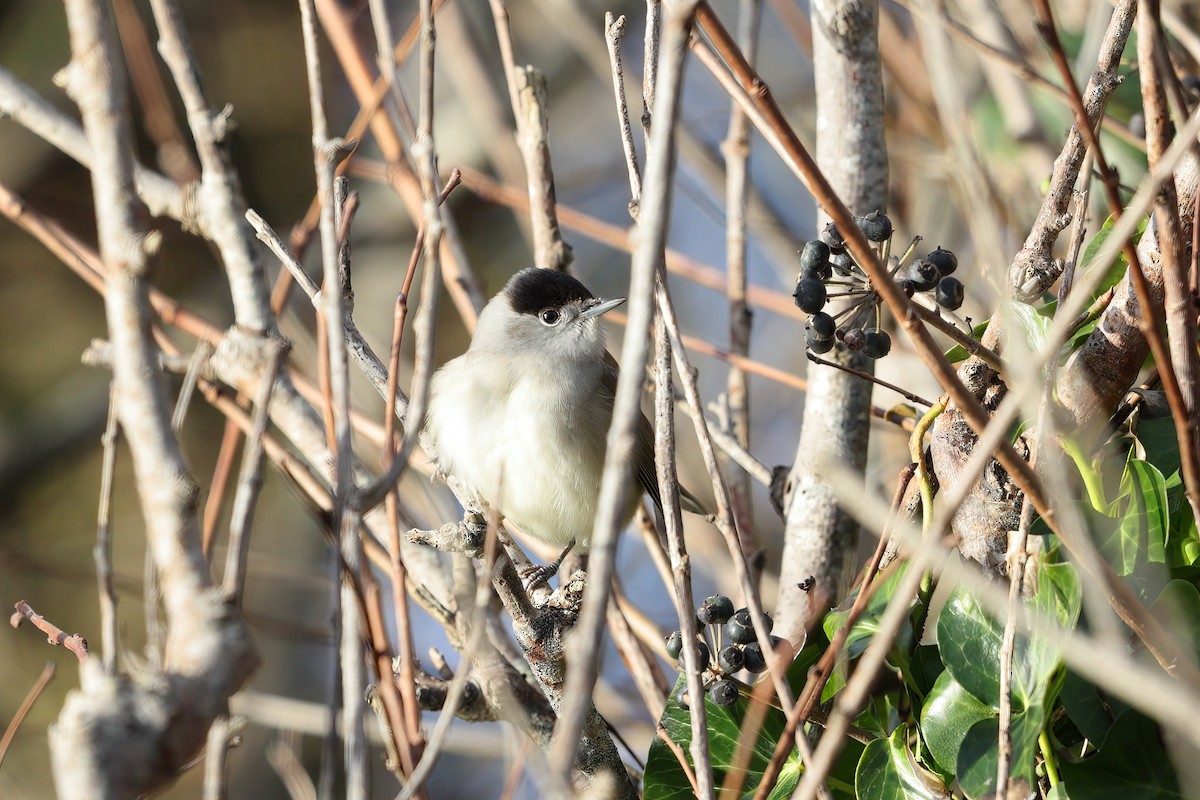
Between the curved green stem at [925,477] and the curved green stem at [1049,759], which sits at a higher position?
the curved green stem at [925,477]

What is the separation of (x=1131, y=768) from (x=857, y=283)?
85 cm

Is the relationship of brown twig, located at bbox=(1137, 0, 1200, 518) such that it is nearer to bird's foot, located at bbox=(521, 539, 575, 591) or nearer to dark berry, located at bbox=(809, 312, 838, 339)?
dark berry, located at bbox=(809, 312, 838, 339)

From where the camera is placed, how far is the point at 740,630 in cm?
203

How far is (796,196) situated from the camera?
560 centimetres

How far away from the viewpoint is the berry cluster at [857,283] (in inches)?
70.7

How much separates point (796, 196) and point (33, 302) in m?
4.14

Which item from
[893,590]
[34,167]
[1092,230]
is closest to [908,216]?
[1092,230]

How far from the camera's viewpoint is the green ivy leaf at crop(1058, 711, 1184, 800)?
1.64m

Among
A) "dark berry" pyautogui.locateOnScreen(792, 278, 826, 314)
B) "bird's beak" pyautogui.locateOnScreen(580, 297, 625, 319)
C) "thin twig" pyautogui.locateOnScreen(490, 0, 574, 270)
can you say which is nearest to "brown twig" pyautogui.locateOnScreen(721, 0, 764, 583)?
"bird's beak" pyautogui.locateOnScreen(580, 297, 625, 319)

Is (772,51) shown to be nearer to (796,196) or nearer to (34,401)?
(796,196)

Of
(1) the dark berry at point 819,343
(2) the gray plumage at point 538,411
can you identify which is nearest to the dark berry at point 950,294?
(1) the dark berry at point 819,343

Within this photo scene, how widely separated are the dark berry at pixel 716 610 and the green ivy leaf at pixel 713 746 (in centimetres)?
15

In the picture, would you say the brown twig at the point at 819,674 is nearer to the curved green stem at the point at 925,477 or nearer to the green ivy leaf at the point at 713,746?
the curved green stem at the point at 925,477

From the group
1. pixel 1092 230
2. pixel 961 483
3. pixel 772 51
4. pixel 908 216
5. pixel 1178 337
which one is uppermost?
pixel 772 51
